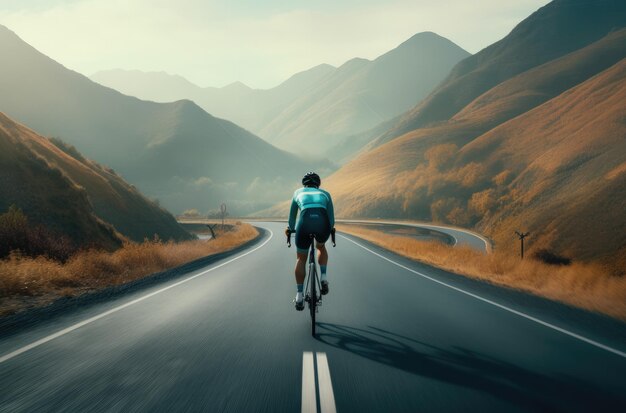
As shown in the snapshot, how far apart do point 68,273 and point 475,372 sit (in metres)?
10.2

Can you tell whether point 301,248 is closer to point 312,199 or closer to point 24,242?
point 312,199

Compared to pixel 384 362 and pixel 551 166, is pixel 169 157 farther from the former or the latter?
pixel 384 362

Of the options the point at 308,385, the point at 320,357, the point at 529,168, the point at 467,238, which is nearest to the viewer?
the point at 308,385

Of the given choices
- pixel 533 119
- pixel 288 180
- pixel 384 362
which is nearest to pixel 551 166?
pixel 533 119

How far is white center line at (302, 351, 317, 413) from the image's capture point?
15.3 ft

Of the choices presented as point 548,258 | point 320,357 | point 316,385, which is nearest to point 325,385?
point 316,385

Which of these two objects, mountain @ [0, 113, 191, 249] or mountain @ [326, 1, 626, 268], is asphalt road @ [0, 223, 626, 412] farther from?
mountain @ [326, 1, 626, 268]

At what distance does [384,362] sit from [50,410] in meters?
3.28

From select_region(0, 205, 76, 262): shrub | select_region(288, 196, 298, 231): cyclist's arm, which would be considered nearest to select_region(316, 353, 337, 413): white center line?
select_region(288, 196, 298, 231): cyclist's arm

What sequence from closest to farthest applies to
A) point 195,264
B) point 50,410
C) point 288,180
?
point 50,410 < point 195,264 < point 288,180

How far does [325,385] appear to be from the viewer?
5266mm

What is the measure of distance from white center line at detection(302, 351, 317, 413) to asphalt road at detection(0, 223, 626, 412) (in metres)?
0.02

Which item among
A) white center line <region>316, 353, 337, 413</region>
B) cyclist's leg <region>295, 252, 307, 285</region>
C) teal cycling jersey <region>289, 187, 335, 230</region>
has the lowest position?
white center line <region>316, 353, 337, 413</region>

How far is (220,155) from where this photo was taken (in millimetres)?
183125
